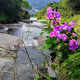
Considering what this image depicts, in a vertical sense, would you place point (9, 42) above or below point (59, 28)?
below

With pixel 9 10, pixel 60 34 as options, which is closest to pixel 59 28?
pixel 60 34

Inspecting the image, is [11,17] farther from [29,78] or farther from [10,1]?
[29,78]

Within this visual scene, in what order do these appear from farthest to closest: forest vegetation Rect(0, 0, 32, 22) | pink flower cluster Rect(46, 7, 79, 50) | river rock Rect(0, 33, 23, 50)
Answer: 1. forest vegetation Rect(0, 0, 32, 22)
2. river rock Rect(0, 33, 23, 50)
3. pink flower cluster Rect(46, 7, 79, 50)

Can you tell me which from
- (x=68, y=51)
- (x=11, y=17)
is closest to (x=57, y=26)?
(x=68, y=51)

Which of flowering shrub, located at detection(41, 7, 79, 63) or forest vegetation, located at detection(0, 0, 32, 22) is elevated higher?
forest vegetation, located at detection(0, 0, 32, 22)

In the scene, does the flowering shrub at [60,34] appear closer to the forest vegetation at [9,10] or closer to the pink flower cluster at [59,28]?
the pink flower cluster at [59,28]

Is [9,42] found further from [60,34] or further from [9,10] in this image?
[9,10]

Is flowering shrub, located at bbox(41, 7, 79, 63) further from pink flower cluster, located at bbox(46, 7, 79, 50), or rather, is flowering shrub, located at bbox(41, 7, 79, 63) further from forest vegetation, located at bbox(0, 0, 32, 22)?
forest vegetation, located at bbox(0, 0, 32, 22)

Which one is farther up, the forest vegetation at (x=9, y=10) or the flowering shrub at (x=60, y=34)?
the forest vegetation at (x=9, y=10)

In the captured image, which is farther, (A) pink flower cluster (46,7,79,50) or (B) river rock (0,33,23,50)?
(B) river rock (0,33,23,50)

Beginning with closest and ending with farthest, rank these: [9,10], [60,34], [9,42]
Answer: [60,34] → [9,42] → [9,10]

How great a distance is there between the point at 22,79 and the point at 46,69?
971 millimetres

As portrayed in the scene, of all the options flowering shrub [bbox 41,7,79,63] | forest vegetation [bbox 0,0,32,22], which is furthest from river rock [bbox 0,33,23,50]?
forest vegetation [bbox 0,0,32,22]

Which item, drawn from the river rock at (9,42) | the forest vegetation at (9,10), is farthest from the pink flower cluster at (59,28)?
the forest vegetation at (9,10)
